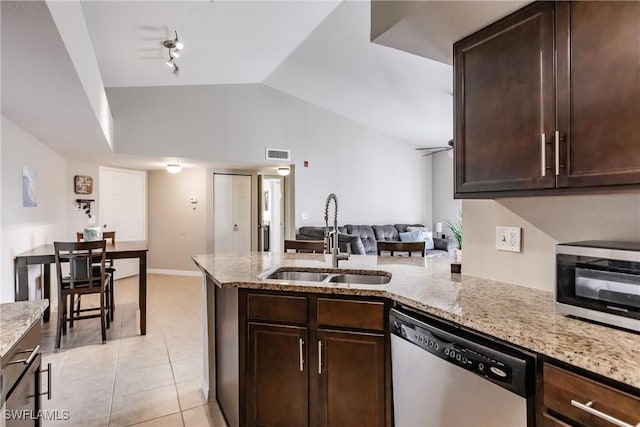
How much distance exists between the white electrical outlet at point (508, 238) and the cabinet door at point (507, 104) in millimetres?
338

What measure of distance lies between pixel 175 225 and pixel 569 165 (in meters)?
6.80

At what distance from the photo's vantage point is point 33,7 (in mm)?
1490

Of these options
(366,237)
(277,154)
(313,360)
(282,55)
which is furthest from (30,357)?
(366,237)

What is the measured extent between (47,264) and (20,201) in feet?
2.44

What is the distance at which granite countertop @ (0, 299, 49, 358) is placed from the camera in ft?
3.41

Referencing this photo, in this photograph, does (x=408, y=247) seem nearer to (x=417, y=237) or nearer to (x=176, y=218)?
(x=417, y=237)

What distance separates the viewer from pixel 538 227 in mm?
1628

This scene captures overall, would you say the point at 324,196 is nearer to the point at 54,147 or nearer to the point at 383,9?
the point at 54,147

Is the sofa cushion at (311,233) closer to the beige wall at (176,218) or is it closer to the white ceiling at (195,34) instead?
the beige wall at (176,218)

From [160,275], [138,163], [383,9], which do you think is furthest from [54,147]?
[383,9]

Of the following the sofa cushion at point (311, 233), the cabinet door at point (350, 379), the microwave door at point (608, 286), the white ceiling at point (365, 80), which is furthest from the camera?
the sofa cushion at point (311, 233)

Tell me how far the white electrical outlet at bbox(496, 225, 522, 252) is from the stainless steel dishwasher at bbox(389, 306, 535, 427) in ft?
2.15

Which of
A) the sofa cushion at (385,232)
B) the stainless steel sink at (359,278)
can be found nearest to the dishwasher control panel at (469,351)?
the stainless steel sink at (359,278)

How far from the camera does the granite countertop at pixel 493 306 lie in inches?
36.1
